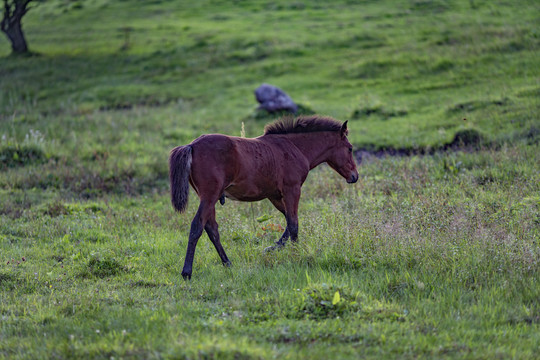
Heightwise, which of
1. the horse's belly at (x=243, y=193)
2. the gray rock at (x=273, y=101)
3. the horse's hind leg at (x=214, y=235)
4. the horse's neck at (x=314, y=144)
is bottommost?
Answer: the gray rock at (x=273, y=101)

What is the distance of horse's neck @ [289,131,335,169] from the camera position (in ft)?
29.3

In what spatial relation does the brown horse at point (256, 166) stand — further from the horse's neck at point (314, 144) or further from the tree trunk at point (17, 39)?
the tree trunk at point (17, 39)

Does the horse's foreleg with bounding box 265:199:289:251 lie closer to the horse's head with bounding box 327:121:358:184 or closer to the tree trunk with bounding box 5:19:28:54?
the horse's head with bounding box 327:121:358:184

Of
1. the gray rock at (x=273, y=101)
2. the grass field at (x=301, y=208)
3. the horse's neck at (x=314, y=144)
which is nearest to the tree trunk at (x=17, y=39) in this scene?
the grass field at (x=301, y=208)

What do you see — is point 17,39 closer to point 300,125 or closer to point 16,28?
point 16,28

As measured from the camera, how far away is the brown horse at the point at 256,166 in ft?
23.5

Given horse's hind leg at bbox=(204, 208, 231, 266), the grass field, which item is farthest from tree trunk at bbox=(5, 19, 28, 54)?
horse's hind leg at bbox=(204, 208, 231, 266)

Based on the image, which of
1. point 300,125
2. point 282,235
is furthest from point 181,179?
point 300,125

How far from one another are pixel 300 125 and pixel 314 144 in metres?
0.40

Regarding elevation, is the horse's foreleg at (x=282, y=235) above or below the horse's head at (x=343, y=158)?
below

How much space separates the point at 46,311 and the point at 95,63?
23272 millimetres

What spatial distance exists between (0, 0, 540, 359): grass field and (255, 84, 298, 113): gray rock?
0.49 metres

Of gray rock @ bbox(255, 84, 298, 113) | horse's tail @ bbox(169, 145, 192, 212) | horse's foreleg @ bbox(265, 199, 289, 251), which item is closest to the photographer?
horse's tail @ bbox(169, 145, 192, 212)

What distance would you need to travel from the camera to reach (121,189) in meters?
12.8
